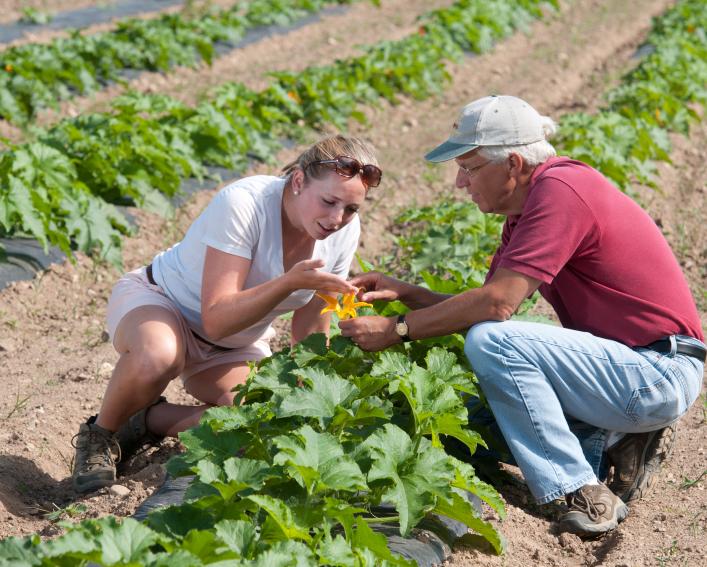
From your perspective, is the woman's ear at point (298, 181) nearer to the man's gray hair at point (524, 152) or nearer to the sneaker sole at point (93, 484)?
the man's gray hair at point (524, 152)

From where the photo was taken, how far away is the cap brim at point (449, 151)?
3.48 m

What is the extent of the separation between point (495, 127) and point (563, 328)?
2.35 ft

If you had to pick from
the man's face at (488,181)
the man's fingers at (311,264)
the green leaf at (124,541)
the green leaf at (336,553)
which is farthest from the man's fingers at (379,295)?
the green leaf at (124,541)

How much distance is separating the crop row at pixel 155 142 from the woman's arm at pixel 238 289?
→ 199 cm

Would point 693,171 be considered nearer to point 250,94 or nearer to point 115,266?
point 250,94

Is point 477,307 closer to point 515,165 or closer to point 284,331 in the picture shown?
point 515,165

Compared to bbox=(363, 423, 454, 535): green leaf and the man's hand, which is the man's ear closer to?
the man's hand

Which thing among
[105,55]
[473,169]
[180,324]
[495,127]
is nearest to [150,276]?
[180,324]

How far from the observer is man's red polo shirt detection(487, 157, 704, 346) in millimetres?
3301

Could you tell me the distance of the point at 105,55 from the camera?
995cm

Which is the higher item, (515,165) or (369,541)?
(515,165)

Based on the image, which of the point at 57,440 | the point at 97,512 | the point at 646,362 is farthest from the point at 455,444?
the point at 57,440

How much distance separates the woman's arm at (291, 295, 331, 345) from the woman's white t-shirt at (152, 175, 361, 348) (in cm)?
4

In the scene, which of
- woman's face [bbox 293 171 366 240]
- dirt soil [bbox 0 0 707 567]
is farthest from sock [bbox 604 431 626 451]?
woman's face [bbox 293 171 366 240]
